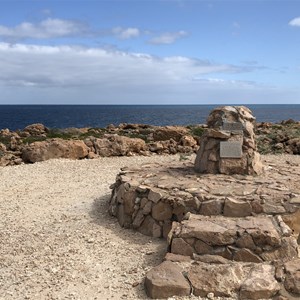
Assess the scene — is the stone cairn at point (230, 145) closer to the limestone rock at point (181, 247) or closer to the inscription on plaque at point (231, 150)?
the inscription on plaque at point (231, 150)

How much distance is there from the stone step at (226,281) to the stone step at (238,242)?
28 centimetres

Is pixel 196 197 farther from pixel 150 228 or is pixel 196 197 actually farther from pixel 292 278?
pixel 292 278

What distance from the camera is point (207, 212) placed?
779cm

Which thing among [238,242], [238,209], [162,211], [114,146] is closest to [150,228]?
[162,211]

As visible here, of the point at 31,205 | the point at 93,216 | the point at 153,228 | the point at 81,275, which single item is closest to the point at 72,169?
the point at 31,205

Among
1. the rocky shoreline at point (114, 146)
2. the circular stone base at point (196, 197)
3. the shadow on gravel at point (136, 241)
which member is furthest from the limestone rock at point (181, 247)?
the rocky shoreline at point (114, 146)

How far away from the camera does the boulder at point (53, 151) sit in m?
16.5

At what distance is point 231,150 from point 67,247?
173 inches

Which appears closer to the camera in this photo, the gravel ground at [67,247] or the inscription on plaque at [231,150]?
the gravel ground at [67,247]

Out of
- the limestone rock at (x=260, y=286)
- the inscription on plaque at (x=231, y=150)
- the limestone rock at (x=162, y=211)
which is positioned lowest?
the limestone rock at (x=260, y=286)

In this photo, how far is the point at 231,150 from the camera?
9.65 meters

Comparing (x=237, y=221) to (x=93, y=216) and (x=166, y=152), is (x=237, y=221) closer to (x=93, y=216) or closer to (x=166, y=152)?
(x=93, y=216)

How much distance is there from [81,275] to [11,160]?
1132 cm

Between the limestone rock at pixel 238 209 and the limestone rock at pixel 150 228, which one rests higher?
the limestone rock at pixel 238 209
